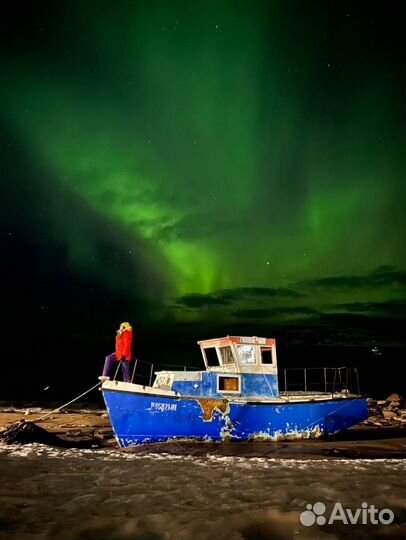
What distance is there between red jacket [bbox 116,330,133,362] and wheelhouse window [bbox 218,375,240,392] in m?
3.50

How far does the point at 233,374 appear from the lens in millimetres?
14547

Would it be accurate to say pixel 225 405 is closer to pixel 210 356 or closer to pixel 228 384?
pixel 228 384

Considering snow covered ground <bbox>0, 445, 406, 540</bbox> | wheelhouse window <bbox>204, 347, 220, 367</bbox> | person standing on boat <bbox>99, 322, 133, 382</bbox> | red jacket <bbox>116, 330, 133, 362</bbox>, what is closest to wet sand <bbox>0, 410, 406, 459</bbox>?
snow covered ground <bbox>0, 445, 406, 540</bbox>

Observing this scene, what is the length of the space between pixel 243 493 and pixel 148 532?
7.64ft

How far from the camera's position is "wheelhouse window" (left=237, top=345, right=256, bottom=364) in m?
15.1

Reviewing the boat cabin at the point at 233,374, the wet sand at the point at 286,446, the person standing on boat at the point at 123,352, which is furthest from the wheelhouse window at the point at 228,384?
the person standing on boat at the point at 123,352

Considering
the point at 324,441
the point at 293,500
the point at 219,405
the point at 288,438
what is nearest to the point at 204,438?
the point at 219,405

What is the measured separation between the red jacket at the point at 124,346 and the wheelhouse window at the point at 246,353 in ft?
14.2

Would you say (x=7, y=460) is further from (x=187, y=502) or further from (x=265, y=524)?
(x=265, y=524)

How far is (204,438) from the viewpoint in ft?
42.0
